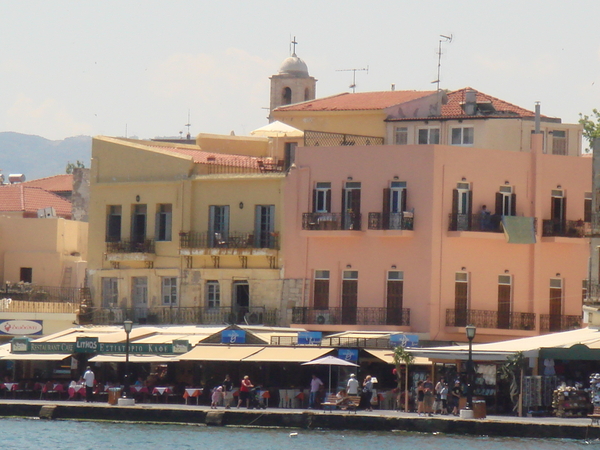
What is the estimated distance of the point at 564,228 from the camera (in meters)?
47.8

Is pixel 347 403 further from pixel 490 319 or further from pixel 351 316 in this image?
pixel 490 319

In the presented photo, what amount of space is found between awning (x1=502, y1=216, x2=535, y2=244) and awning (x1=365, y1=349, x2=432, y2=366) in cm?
619

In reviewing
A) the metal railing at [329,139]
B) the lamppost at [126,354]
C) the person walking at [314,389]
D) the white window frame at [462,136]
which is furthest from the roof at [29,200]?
the person walking at [314,389]

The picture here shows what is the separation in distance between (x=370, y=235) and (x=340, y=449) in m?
13.1

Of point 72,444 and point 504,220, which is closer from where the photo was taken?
point 72,444

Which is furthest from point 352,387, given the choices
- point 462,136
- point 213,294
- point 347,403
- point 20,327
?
point 20,327

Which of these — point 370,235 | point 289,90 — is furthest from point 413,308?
point 289,90

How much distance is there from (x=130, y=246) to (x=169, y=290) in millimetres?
2022

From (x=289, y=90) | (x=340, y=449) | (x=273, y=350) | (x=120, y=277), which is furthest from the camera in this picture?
(x=289, y=90)

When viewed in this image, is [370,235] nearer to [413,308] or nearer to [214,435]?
[413,308]

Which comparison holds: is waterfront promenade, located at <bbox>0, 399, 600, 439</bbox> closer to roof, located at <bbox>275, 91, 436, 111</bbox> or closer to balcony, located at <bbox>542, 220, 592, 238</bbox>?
balcony, located at <bbox>542, 220, 592, 238</bbox>

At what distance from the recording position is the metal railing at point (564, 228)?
47.6 meters

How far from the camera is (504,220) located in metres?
46.6

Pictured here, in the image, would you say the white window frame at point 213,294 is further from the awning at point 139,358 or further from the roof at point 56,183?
the roof at point 56,183
